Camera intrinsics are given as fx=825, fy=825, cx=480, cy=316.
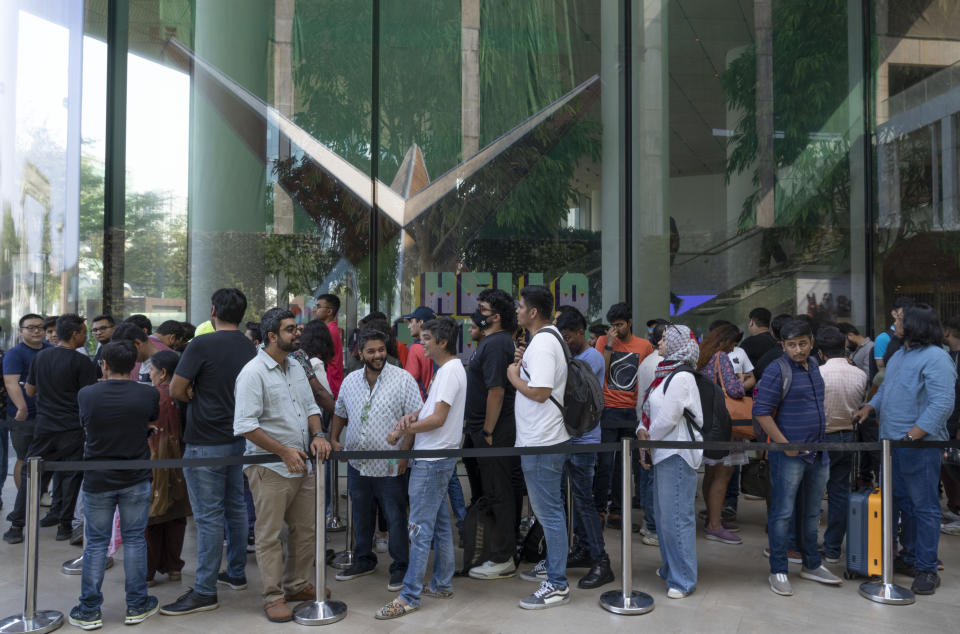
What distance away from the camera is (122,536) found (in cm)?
482

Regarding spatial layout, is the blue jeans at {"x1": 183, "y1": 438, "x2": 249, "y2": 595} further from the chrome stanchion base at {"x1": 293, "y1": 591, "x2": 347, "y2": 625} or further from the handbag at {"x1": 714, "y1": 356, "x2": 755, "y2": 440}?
the handbag at {"x1": 714, "y1": 356, "x2": 755, "y2": 440}

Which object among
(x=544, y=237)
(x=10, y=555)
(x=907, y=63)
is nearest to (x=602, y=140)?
(x=544, y=237)

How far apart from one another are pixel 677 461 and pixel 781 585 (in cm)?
109

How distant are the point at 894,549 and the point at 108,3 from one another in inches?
441

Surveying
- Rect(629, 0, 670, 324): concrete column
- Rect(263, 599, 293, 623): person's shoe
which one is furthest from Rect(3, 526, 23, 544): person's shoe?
Rect(629, 0, 670, 324): concrete column

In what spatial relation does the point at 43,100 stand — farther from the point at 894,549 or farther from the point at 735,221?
the point at 894,549

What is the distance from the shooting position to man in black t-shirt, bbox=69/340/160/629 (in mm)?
4699

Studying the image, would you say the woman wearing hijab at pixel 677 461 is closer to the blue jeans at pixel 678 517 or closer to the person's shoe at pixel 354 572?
the blue jeans at pixel 678 517

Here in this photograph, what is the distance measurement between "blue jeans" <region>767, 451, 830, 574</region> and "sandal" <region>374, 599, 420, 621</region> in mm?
2417

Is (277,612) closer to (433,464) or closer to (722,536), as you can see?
(433,464)

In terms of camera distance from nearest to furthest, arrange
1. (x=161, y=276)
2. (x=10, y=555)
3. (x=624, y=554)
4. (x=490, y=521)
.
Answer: (x=624, y=554) < (x=490, y=521) < (x=10, y=555) < (x=161, y=276)

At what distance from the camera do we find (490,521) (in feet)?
18.8

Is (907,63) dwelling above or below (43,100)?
above

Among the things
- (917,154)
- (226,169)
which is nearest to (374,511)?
(226,169)
